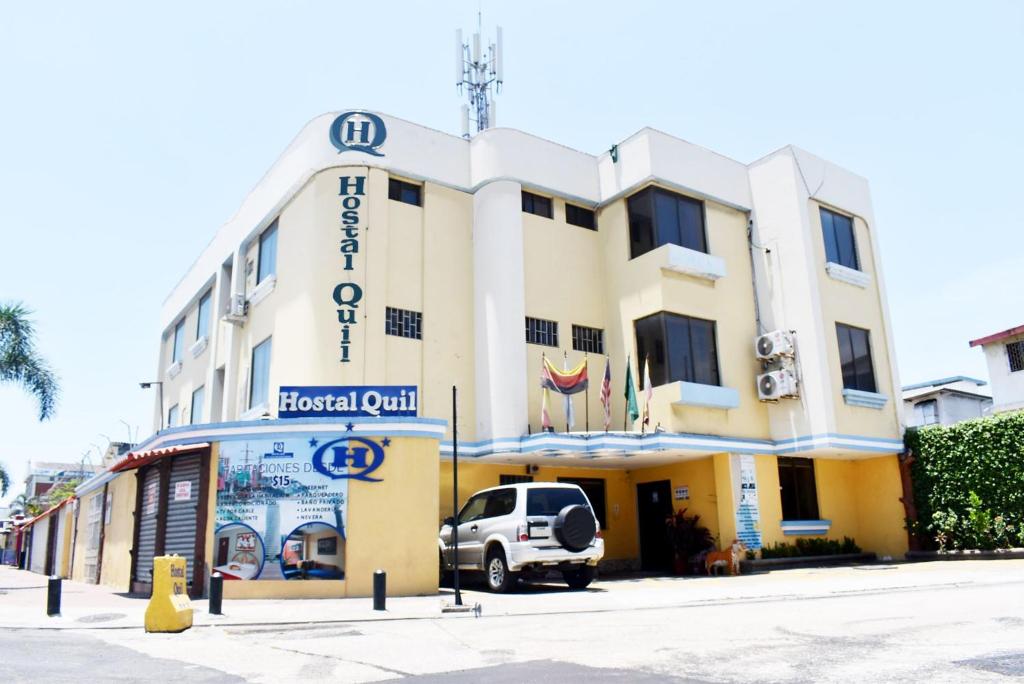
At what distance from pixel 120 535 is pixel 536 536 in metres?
12.1

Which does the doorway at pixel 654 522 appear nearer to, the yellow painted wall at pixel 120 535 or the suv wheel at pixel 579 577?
the suv wheel at pixel 579 577

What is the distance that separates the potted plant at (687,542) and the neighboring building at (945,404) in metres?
18.0

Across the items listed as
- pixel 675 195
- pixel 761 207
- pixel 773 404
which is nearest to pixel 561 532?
pixel 773 404

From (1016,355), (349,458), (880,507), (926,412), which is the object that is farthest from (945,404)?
(349,458)

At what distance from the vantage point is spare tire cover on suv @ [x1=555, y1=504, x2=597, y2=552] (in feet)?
51.7

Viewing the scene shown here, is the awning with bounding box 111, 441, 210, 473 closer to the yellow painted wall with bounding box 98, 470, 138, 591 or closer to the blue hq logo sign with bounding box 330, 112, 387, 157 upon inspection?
the yellow painted wall with bounding box 98, 470, 138, 591

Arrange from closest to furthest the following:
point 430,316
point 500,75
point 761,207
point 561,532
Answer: point 561,532 → point 430,316 → point 761,207 → point 500,75

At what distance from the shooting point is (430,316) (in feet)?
73.5

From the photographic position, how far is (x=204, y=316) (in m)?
31.3

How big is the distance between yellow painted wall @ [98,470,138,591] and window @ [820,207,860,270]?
790 inches

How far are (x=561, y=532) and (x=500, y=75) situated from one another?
18.7 meters

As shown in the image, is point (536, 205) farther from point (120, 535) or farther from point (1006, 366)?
point (1006, 366)

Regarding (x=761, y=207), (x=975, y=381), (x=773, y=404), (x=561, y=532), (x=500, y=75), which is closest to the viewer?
(x=561, y=532)

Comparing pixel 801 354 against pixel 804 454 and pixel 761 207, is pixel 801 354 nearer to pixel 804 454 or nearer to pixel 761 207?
pixel 804 454
